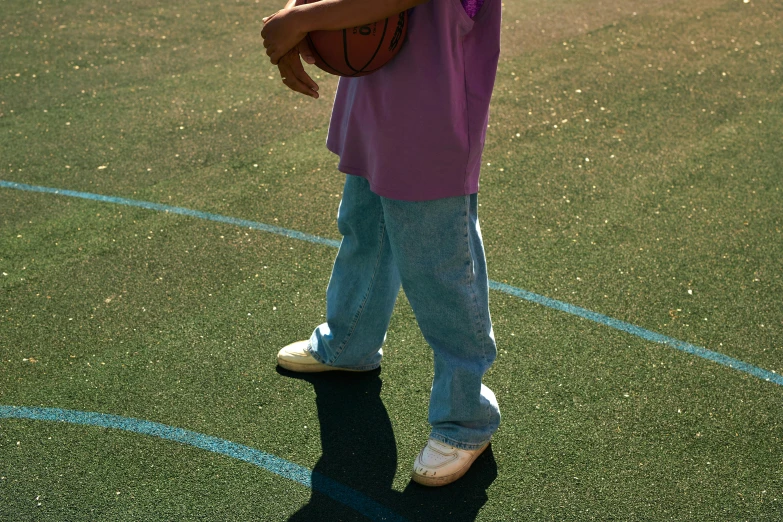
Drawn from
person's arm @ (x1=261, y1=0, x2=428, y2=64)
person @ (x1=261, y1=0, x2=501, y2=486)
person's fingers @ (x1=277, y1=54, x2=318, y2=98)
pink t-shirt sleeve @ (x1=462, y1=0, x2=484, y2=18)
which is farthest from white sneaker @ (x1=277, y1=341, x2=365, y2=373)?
pink t-shirt sleeve @ (x1=462, y1=0, x2=484, y2=18)

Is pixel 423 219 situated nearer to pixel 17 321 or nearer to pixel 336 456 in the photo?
pixel 336 456

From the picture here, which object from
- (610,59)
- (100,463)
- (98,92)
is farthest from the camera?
(610,59)

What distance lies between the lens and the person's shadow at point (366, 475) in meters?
2.81

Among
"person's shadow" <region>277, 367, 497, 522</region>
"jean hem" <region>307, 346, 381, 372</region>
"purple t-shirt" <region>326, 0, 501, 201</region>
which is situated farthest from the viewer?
"jean hem" <region>307, 346, 381, 372</region>

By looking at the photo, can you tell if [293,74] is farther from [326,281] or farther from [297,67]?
[326,281]

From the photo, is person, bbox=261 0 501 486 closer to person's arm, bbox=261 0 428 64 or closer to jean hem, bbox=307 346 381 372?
person's arm, bbox=261 0 428 64

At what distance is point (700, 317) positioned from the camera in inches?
149

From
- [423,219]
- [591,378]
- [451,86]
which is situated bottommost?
[591,378]

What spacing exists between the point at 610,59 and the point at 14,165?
4.33m

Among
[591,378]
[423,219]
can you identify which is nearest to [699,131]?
[591,378]

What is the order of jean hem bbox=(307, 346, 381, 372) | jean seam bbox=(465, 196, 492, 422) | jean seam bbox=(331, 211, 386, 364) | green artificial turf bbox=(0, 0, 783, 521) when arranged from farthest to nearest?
jean hem bbox=(307, 346, 381, 372)
jean seam bbox=(331, 211, 386, 364)
green artificial turf bbox=(0, 0, 783, 521)
jean seam bbox=(465, 196, 492, 422)

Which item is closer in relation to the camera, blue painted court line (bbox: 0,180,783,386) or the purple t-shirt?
the purple t-shirt

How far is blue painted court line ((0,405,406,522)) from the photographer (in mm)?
2841

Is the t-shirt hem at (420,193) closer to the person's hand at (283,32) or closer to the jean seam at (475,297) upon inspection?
the jean seam at (475,297)
